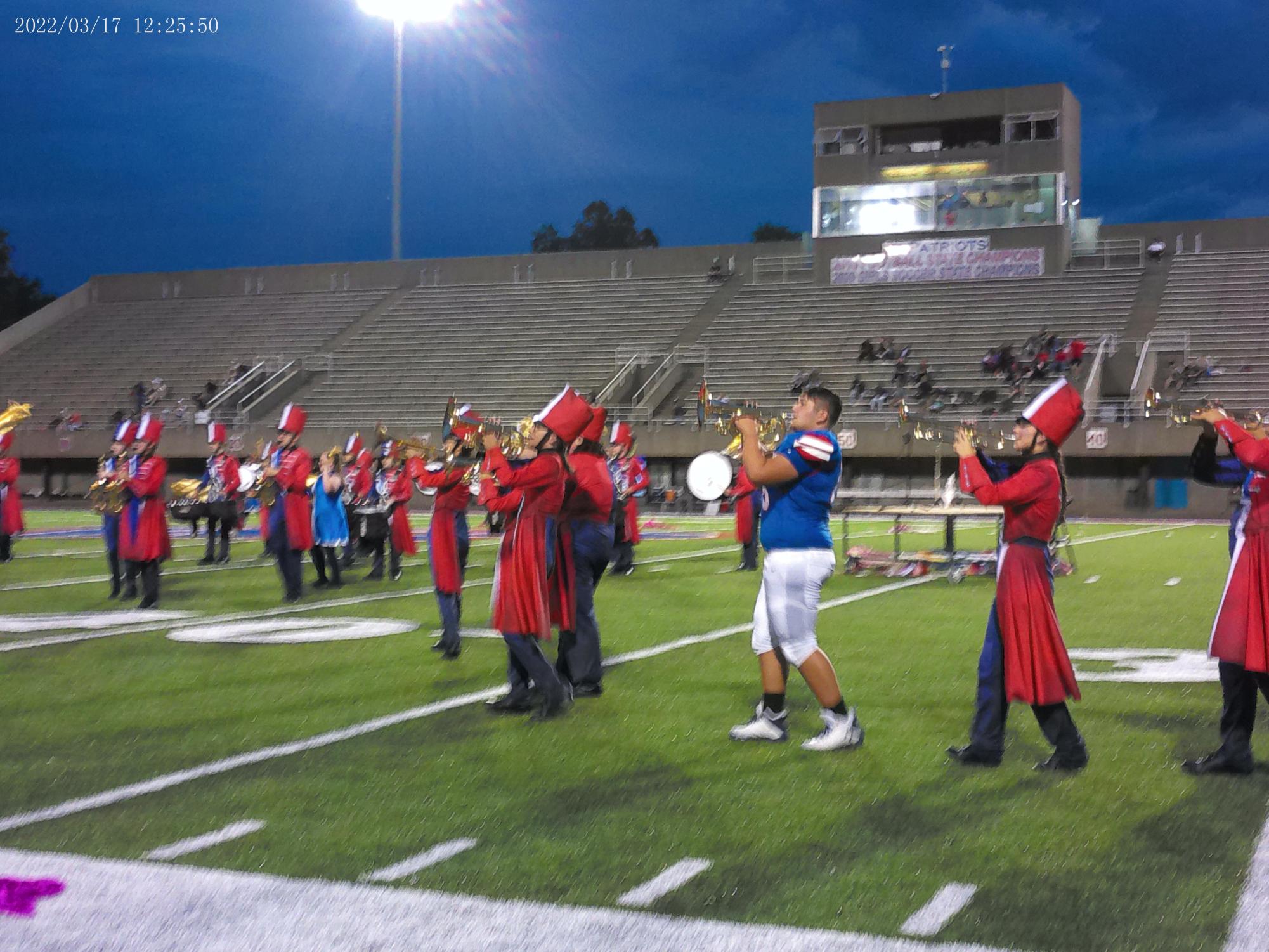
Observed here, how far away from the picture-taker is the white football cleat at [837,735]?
234 inches

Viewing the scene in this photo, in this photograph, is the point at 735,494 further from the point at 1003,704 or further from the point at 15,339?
the point at 15,339

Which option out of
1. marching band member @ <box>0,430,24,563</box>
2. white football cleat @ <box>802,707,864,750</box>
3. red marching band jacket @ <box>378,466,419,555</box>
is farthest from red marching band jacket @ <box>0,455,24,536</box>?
white football cleat @ <box>802,707,864,750</box>

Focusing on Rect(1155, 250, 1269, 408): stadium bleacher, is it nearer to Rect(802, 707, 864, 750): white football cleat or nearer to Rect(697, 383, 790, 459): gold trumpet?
Rect(697, 383, 790, 459): gold trumpet

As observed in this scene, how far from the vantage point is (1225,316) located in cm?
3466

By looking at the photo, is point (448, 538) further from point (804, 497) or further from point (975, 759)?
point (975, 759)

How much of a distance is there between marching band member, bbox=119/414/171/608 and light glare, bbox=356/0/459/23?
102 ft

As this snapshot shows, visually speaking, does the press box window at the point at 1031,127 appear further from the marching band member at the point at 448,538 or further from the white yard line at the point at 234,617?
the marching band member at the point at 448,538

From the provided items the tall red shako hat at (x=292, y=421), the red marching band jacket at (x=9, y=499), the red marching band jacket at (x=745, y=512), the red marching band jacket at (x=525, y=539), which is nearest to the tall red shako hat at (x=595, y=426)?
the red marching band jacket at (x=525, y=539)

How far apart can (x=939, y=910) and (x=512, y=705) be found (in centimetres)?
340

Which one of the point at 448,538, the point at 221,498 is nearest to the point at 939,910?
the point at 448,538

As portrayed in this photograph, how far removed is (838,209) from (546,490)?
115 ft

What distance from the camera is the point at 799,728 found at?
21.2 ft

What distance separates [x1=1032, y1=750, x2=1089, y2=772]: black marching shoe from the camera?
557 centimetres

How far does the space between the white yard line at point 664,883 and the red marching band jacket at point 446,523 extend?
4486 mm
